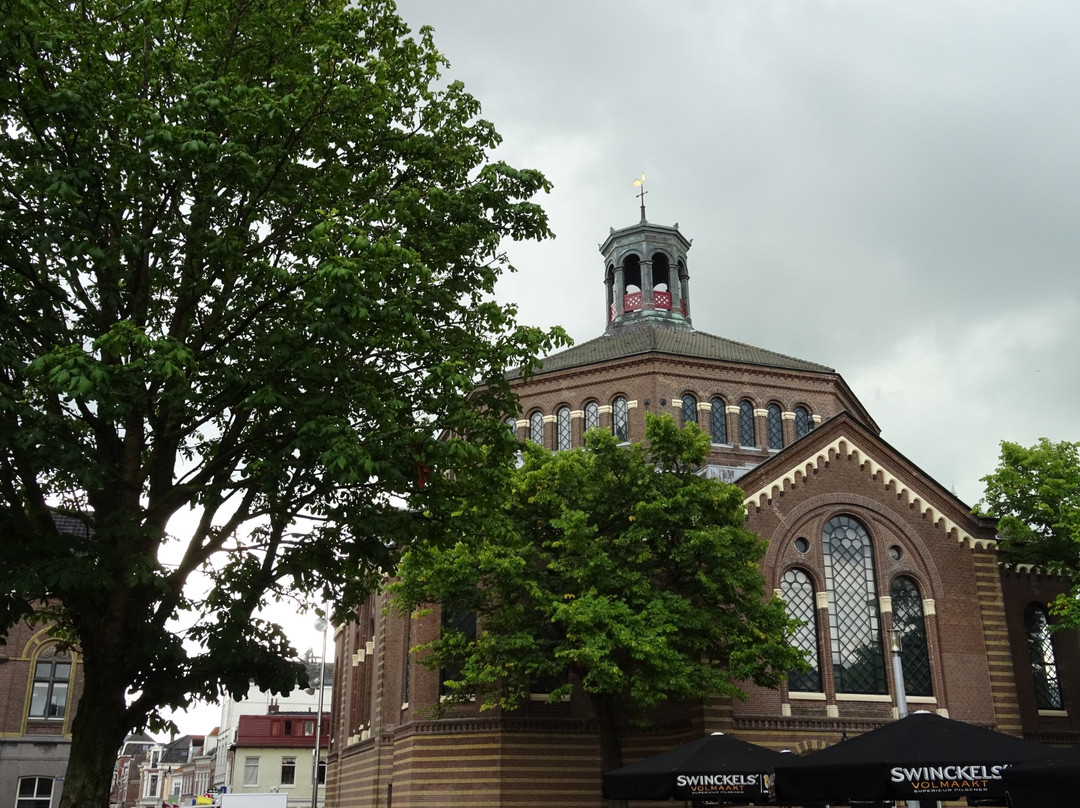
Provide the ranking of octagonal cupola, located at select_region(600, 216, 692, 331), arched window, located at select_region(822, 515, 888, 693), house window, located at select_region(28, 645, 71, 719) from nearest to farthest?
arched window, located at select_region(822, 515, 888, 693) → house window, located at select_region(28, 645, 71, 719) → octagonal cupola, located at select_region(600, 216, 692, 331)

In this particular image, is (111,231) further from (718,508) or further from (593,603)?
(718,508)

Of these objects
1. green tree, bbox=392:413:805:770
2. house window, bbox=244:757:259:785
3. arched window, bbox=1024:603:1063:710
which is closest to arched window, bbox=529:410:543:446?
green tree, bbox=392:413:805:770

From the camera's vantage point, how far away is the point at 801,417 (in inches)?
1581

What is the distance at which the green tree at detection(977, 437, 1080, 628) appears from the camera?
31.1 m

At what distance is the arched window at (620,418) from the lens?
38500 mm

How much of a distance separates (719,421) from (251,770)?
162ft

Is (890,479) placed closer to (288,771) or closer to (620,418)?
(620,418)

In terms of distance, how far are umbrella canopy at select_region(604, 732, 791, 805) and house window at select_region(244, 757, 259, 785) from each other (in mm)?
61256

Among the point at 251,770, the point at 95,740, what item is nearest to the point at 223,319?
the point at 95,740

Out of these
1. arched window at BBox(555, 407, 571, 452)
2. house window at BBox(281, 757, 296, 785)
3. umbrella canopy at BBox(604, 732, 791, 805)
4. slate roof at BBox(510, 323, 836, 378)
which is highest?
slate roof at BBox(510, 323, 836, 378)

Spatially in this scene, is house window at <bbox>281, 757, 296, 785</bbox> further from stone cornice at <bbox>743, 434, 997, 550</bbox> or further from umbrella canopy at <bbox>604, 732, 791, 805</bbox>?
umbrella canopy at <bbox>604, 732, 791, 805</bbox>

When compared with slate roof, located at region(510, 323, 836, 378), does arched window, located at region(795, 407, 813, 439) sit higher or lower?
lower

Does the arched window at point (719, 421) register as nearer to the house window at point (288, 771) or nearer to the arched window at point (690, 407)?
the arched window at point (690, 407)

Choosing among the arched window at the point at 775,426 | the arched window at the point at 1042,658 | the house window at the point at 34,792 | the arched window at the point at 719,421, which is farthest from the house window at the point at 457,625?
the arched window at the point at 1042,658
